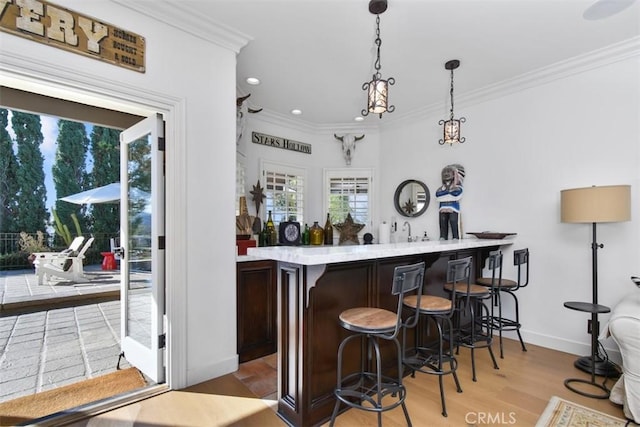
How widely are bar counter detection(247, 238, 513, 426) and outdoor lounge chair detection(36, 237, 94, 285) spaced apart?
680 centimetres

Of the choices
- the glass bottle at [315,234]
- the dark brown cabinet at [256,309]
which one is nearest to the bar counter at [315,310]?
the dark brown cabinet at [256,309]

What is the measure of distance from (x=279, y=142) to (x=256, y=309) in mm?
2717

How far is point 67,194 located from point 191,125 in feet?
28.6

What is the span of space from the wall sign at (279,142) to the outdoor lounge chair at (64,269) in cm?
544

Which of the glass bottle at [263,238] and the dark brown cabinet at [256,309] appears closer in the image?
the dark brown cabinet at [256,309]

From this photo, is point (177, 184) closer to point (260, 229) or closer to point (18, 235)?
point (260, 229)

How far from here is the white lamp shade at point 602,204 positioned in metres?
2.45

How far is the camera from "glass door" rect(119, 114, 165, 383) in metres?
2.37

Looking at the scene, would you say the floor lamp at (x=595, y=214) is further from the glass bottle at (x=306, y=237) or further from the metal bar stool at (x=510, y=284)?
the glass bottle at (x=306, y=237)

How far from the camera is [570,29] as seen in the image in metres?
2.54

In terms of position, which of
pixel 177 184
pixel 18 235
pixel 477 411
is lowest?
pixel 477 411

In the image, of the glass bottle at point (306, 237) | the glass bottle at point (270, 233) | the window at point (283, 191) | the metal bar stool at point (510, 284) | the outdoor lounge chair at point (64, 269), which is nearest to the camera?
the metal bar stool at point (510, 284)

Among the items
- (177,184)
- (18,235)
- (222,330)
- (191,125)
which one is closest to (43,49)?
(191,125)

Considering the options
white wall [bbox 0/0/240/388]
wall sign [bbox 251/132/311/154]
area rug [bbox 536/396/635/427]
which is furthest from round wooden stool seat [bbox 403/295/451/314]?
wall sign [bbox 251/132/311/154]
